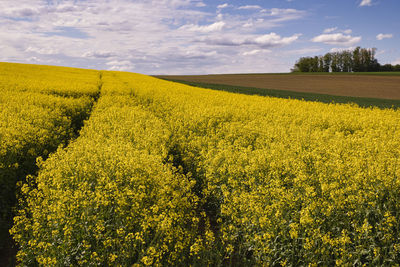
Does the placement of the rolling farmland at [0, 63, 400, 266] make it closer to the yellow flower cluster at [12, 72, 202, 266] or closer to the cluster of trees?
the yellow flower cluster at [12, 72, 202, 266]

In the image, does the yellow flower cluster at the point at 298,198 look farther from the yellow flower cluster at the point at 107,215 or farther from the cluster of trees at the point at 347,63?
the cluster of trees at the point at 347,63

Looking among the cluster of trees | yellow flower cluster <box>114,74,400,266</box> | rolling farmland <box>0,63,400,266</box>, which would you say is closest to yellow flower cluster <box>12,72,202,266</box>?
rolling farmland <box>0,63,400,266</box>

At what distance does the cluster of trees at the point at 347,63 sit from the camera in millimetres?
91938

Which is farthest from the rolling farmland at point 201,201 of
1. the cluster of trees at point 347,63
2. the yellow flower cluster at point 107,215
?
the cluster of trees at point 347,63

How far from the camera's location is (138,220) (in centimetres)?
420

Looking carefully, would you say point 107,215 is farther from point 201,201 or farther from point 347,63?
point 347,63

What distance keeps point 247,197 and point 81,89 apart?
1734 cm

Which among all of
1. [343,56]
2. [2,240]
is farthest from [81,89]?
[343,56]

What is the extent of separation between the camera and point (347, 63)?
95.2 meters

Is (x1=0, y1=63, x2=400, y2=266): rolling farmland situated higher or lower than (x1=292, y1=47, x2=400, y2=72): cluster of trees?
lower

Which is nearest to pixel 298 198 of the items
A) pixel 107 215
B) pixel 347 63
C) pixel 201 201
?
pixel 201 201

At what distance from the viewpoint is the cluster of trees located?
302 ft

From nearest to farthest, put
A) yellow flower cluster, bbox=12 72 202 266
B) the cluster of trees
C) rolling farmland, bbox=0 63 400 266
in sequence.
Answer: yellow flower cluster, bbox=12 72 202 266 → rolling farmland, bbox=0 63 400 266 → the cluster of trees

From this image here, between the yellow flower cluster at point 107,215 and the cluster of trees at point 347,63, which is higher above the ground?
the cluster of trees at point 347,63
